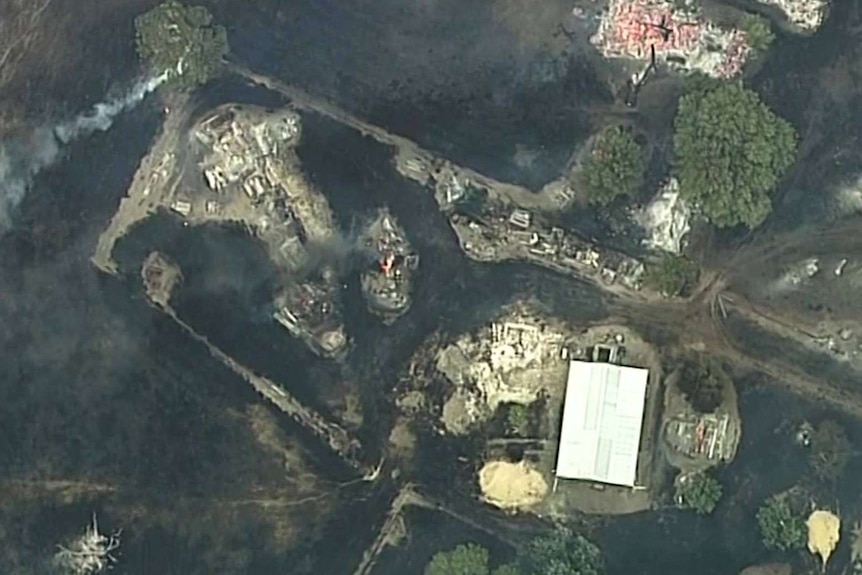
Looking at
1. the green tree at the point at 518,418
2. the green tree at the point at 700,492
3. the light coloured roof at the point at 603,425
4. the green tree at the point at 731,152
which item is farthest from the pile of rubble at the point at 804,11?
the green tree at the point at 518,418

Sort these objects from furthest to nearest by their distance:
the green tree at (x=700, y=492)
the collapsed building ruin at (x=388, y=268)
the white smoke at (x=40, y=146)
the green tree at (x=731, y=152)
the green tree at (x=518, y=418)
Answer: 1. the white smoke at (x=40, y=146)
2. the collapsed building ruin at (x=388, y=268)
3. the green tree at (x=518, y=418)
4. the green tree at (x=700, y=492)
5. the green tree at (x=731, y=152)

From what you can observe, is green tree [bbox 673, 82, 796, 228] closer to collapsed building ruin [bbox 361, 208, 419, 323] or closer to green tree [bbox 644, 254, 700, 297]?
green tree [bbox 644, 254, 700, 297]

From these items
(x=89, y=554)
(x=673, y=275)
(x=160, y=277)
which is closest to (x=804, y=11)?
(x=673, y=275)

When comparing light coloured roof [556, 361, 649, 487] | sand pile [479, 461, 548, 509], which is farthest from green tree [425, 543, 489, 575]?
light coloured roof [556, 361, 649, 487]

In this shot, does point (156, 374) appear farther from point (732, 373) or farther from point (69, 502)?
point (732, 373)

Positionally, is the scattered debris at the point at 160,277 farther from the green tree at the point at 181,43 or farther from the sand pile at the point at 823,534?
the sand pile at the point at 823,534

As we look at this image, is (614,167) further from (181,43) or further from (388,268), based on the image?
(181,43)

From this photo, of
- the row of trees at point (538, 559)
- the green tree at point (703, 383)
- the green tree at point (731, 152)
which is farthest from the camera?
the green tree at point (703, 383)

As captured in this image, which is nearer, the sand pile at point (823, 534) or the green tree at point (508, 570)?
the green tree at point (508, 570)
